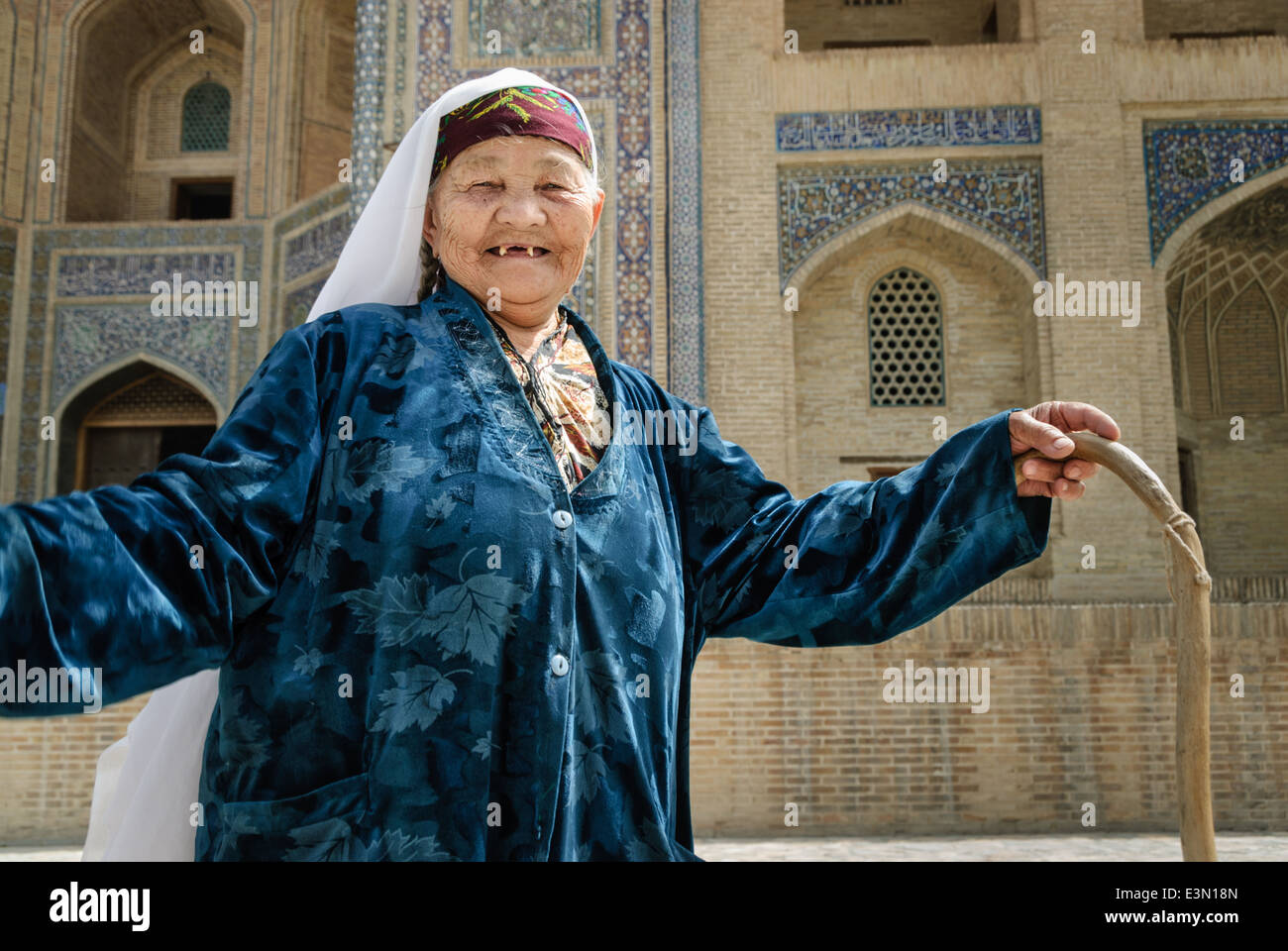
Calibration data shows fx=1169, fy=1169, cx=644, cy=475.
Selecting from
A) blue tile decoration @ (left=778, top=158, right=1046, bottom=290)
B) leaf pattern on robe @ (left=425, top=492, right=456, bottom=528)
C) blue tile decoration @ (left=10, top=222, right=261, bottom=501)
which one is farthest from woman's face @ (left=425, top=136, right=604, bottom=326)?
blue tile decoration @ (left=10, top=222, right=261, bottom=501)

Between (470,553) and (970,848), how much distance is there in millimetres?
4952

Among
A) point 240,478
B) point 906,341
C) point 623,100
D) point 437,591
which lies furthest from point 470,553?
point 906,341

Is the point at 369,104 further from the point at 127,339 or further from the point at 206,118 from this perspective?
the point at 206,118

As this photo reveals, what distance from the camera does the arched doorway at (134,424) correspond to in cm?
1166

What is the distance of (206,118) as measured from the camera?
1244 centimetres

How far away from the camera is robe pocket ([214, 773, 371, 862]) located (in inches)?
40.7

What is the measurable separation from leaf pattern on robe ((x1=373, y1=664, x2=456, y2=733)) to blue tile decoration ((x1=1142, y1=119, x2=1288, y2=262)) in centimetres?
925

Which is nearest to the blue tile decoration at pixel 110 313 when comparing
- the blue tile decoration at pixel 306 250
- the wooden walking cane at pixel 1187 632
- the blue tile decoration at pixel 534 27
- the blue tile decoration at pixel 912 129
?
the blue tile decoration at pixel 306 250

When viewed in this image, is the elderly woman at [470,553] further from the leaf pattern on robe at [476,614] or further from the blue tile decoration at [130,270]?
the blue tile decoration at [130,270]

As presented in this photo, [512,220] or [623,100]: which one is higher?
[623,100]

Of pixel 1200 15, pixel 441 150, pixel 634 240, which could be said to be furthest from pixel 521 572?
pixel 1200 15

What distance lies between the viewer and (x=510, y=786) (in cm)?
108

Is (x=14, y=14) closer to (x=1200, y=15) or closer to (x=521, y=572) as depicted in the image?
(x=1200, y=15)

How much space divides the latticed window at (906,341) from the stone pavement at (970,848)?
15.6 ft
